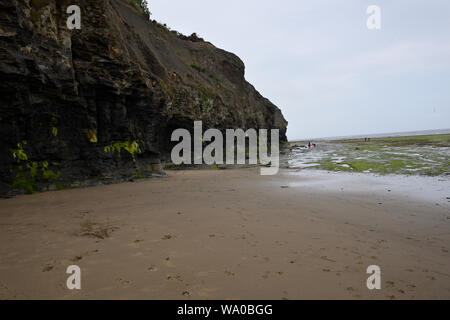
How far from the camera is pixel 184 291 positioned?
335 centimetres

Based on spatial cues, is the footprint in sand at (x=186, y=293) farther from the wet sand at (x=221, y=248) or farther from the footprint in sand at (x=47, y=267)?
the footprint in sand at (x=47, y=267)

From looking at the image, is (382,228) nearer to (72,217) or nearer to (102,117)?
(72,217)

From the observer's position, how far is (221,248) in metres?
4.87

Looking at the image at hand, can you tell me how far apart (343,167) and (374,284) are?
1986 centimetres

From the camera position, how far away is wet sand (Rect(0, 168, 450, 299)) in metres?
3.46

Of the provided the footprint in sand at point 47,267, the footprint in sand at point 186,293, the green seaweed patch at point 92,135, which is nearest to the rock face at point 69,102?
the green seaweed patch at point 92,135

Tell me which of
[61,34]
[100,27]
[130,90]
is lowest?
[130,90]

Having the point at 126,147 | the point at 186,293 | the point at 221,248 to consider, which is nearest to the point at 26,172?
the point at 126,147

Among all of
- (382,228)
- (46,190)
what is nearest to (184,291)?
(382,228)

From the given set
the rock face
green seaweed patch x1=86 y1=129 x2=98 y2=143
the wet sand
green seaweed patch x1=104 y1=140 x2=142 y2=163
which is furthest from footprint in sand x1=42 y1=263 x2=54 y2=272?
green seaweed patch x1=104 y1=140 x2=142 y2=163

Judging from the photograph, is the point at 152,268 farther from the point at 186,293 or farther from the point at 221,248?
the point at 221,248

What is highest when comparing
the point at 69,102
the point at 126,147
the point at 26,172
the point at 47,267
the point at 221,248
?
the point at 69,102

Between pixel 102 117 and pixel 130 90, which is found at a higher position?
pixel 130 90

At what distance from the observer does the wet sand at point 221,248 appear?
3.46 m
